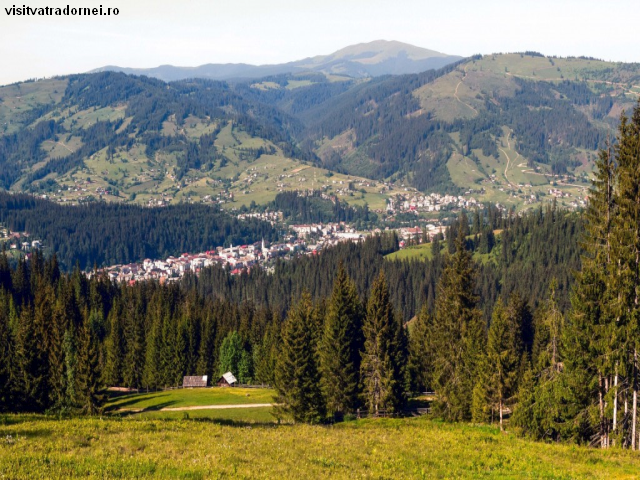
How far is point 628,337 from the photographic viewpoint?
41219 millimetres

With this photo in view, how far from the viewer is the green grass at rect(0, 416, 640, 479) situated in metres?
25.6

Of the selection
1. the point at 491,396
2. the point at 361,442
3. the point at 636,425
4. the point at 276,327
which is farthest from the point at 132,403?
the point at 636,425

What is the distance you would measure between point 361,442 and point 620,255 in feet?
72.8

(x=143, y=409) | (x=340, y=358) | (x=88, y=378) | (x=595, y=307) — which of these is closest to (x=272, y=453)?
(x=595, y=307)

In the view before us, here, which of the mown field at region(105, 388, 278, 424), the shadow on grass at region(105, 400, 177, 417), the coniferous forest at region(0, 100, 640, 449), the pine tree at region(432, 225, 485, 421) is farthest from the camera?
the shadow on grass at region(105, 400, 177, 417)

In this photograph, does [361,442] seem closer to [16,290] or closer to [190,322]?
[190,322]

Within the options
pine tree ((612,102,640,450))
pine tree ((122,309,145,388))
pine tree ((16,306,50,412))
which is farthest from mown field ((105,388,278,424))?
pine tree ((612,102,640,450))

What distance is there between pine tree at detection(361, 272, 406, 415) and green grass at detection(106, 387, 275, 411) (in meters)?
20.2

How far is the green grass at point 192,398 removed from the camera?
86375 mm

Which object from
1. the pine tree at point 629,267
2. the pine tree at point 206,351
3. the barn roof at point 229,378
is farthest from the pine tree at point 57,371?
the pine tree at point 629,267

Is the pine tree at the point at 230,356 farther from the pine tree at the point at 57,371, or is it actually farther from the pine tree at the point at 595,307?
the pine tree at the point at 595,307

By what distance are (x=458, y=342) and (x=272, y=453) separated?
3955 cm

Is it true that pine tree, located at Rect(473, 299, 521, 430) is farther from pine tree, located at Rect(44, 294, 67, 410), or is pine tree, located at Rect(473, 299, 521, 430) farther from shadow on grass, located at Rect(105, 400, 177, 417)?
pine tree, located at Rect(44, 294, 67, 410)

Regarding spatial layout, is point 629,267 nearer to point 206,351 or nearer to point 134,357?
point 206,351
